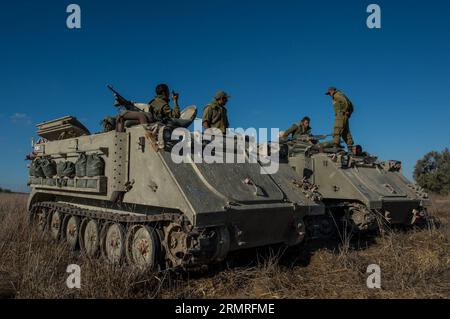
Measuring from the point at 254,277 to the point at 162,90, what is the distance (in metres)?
3.79

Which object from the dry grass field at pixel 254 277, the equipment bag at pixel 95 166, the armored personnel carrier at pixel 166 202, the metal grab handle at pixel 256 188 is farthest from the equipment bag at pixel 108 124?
the metal grab handle at pixel 256 188

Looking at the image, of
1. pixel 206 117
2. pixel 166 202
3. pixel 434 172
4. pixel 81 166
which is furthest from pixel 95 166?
pixel 434 172

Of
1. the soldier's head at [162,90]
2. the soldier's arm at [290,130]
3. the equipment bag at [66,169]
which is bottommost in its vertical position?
the equipment bag at [66,169]

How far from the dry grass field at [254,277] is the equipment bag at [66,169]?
1.30 meters

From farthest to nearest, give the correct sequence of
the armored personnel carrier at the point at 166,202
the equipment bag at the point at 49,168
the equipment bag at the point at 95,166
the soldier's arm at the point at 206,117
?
the soldier's arm at the point at 206,117
the equipment bag at the point at 49,168
the equipment bag at the point at 95,166
the armored personnel carrier at the point at 166,202

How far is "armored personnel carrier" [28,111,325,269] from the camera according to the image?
5.05 meters

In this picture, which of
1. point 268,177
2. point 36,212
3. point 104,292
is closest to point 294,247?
point 268,177

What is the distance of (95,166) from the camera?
6586mm

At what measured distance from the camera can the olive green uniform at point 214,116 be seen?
859 cm

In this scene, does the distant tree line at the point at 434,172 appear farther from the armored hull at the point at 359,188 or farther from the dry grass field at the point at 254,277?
the dry grass field at the point at 254,277

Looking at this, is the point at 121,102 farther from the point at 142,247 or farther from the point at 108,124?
the point at 142,247

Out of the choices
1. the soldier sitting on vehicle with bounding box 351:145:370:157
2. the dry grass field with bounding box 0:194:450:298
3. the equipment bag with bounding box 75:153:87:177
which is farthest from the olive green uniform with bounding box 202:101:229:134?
the soldier sitting on vehicle with bounding box 351:145:370:157

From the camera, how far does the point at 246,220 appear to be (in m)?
5.41
